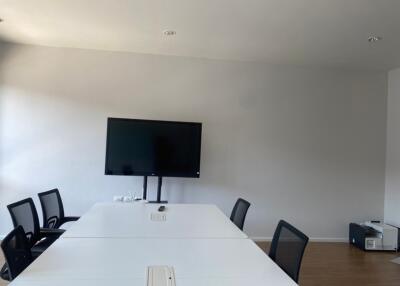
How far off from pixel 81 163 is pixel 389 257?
15.0ft

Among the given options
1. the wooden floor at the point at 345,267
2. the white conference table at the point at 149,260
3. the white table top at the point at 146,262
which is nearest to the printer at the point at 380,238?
the wooden floor at the point at 345,267

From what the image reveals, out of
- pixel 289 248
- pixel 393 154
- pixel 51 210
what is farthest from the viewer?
pixel 393 154

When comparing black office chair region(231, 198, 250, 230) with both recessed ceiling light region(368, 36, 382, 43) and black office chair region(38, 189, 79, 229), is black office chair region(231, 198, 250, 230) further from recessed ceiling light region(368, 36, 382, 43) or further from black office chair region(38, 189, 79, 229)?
recessed ceiling light region(368, 36, 382, 43)

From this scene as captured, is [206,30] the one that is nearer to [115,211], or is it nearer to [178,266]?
[115,211]

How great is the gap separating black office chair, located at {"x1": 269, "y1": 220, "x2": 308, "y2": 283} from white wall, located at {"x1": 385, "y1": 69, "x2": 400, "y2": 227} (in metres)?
3.72

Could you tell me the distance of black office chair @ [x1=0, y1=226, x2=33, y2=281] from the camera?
1.65m

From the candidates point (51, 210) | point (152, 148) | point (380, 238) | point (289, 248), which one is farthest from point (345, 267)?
point (51, 210)

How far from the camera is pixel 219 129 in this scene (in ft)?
15.4

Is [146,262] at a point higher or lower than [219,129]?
lower

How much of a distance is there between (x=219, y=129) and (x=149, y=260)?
3.15 metres

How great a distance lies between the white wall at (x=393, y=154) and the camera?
4848 mm

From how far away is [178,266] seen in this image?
1664mm

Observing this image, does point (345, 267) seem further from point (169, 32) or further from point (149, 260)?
point (169, 32)

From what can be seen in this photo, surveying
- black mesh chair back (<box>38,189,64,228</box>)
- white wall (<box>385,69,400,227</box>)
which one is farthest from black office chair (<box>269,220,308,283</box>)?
white wall (<box>385,69,400,227</box>)
